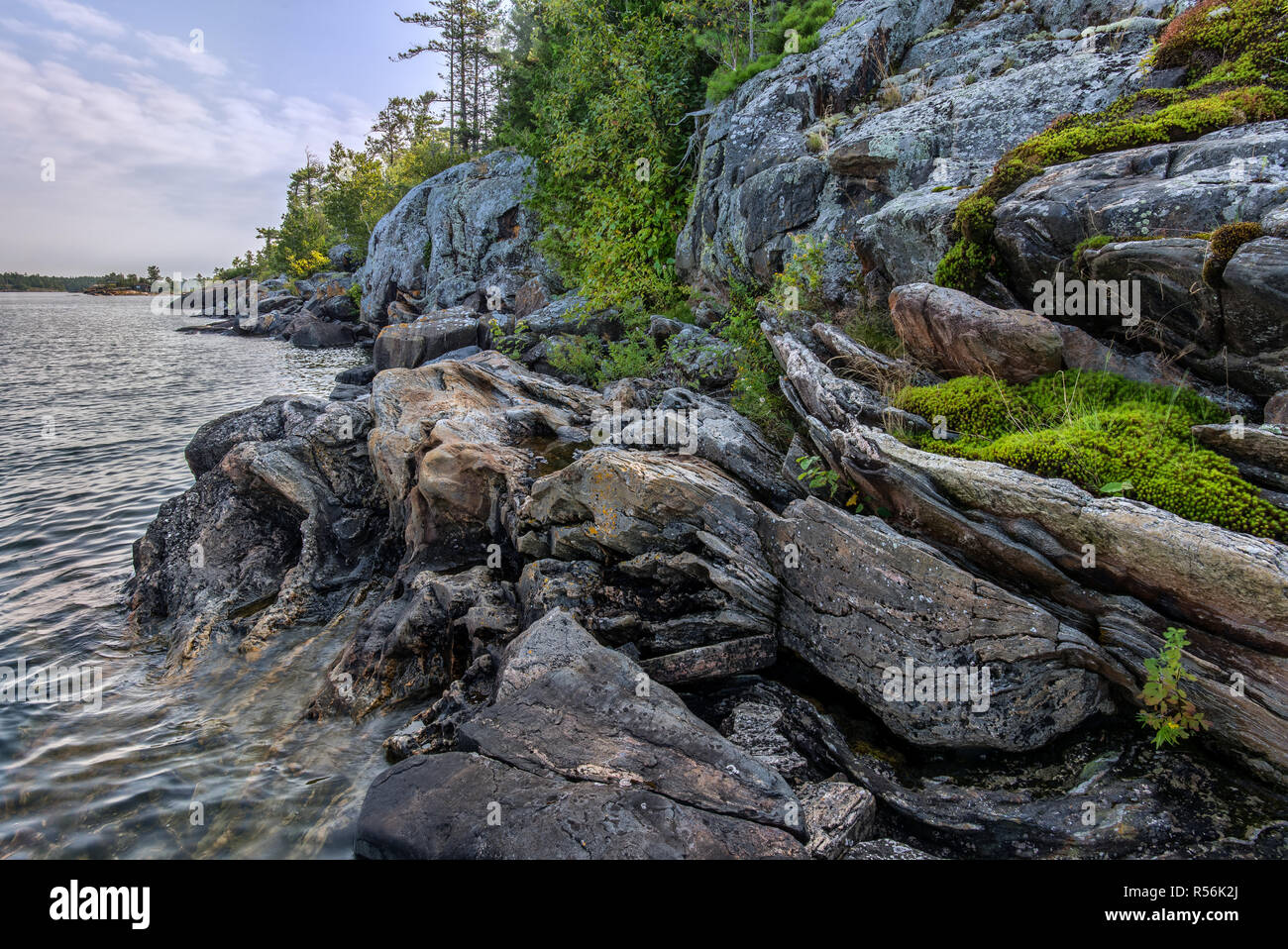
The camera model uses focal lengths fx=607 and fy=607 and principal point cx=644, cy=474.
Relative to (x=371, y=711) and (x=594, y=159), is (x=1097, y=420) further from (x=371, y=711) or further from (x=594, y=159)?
(x=594, y=159)

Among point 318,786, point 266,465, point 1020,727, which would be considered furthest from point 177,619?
point 1020,727

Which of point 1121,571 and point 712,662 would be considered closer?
point 1121,571

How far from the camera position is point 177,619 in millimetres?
11086

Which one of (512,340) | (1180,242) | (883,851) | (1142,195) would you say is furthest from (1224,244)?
(512,340)

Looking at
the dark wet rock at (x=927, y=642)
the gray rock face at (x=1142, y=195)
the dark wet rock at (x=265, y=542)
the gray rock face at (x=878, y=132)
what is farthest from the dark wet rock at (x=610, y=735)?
the gray rock face at (x=878, y=132)

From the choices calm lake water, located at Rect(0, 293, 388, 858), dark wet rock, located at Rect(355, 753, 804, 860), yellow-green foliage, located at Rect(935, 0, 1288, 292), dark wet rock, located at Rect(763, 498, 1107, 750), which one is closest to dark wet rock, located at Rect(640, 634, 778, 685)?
dark wet rock, located at Rect(763, 498, 1107, 750)

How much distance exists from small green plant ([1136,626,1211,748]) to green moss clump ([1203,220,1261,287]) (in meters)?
4.17

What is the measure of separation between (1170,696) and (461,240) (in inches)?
A: 1691

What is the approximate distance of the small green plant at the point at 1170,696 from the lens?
5527 millimetres

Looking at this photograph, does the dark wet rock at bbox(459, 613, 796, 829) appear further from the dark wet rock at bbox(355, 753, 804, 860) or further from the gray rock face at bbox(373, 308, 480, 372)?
the gray rock face at bbox(373, 308, 480, 372)

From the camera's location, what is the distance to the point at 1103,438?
688 cm

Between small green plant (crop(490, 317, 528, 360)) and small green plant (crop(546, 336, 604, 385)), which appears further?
small green plant (crop(490, 317, 528, 360))

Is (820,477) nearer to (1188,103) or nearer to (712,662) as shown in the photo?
(712,662)

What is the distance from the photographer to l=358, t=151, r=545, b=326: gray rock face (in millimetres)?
37719
